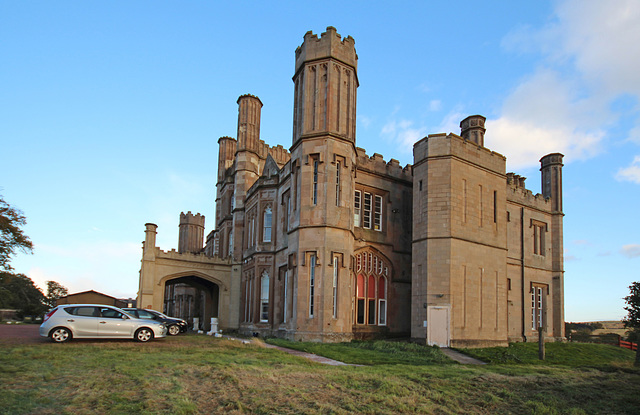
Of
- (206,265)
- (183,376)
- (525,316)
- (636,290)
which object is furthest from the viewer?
(636,290)

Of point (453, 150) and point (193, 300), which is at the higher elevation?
point (453, 150)

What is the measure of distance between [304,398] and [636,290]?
46.6 meters

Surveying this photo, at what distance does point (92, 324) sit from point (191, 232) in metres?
45.0

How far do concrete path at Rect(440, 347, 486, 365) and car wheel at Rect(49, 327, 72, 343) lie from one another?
14.7 metres

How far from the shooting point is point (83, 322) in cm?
1814

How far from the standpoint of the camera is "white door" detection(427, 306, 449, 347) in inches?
932

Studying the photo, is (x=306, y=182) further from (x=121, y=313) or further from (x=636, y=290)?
(x=636, y=290)

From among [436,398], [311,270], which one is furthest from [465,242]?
[436,398]

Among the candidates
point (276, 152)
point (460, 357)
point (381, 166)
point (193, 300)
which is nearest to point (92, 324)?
point (460, 357)

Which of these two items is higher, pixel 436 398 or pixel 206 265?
pixel 206 265

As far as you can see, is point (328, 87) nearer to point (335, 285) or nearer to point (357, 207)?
point (357, 207)

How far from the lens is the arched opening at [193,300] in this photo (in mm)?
41969

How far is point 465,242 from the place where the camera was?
993 inches

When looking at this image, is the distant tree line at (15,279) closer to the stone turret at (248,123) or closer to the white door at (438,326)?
the stone turret at (248,123)
